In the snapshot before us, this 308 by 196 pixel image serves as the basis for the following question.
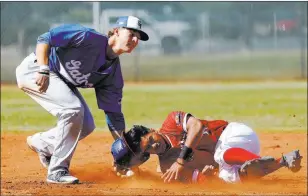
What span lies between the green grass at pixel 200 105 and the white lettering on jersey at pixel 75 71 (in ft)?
23.4

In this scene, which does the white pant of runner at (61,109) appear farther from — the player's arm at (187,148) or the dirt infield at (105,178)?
the player's arm at (187,148)

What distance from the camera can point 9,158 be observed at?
10.8 m

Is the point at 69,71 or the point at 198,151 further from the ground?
the point at 69,71

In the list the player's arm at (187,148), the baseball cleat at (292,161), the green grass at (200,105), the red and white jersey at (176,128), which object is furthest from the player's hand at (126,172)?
the green grass at (200,105)

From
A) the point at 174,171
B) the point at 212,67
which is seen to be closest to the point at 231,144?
the point at 174,171

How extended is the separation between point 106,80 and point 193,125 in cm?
120

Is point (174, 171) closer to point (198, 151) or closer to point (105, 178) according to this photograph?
point (198, 151)

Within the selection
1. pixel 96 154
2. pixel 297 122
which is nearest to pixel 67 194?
pixel 96 154

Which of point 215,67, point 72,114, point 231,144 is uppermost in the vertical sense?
point 72,114

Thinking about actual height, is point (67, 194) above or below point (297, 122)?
above

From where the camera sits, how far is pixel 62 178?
7.57m

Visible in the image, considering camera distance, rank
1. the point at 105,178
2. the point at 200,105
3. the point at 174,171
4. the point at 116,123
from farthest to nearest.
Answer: the point at 200,105
the point at 105,178
the point at 116,123
the point at 174,171

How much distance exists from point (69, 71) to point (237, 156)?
5.86ft

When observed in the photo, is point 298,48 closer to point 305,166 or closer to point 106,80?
point 305,166
